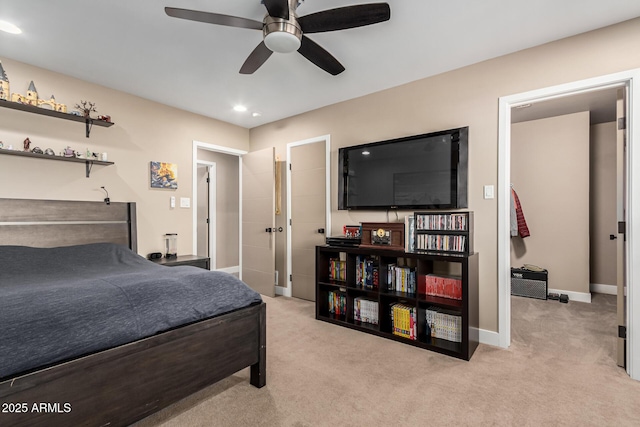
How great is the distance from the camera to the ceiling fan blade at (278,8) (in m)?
1.73

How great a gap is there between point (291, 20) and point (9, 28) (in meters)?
2.14

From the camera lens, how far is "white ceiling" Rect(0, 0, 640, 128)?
6.75 feet

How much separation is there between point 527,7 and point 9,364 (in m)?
3.28

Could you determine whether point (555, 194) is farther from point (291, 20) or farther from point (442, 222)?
point (291, 20)

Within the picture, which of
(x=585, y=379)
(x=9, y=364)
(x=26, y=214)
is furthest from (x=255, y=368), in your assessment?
(x=26, y=214)

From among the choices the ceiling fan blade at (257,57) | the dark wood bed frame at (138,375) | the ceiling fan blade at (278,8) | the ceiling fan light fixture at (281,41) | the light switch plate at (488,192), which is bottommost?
the dark wood bed frame at (138,375)

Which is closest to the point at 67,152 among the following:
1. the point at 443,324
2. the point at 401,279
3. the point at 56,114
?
the point at 56,114

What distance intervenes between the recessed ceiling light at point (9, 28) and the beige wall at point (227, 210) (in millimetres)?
3560

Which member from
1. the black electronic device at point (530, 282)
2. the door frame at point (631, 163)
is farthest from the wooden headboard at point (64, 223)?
the black electronic device at point (530, 282)

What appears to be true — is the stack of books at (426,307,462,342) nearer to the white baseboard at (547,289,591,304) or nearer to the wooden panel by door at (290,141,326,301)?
the wooden panel by door at (290,141,326,301)

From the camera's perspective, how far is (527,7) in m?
2.06

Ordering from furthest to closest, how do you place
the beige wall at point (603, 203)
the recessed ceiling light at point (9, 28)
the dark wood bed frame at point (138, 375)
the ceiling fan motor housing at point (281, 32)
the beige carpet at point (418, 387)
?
the beige wall at point (603, 203), the recessed ceiling light at point (9, 28), the ceiling fan motor housing at point (281, 32), the beige carpet at point (418, 387), the dark wood bed frame at point (138, 375)

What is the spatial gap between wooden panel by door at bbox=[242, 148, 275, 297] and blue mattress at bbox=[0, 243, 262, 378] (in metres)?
Result: 2.13

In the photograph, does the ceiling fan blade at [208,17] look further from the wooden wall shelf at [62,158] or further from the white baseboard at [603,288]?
the white baseboard at [603,288]
